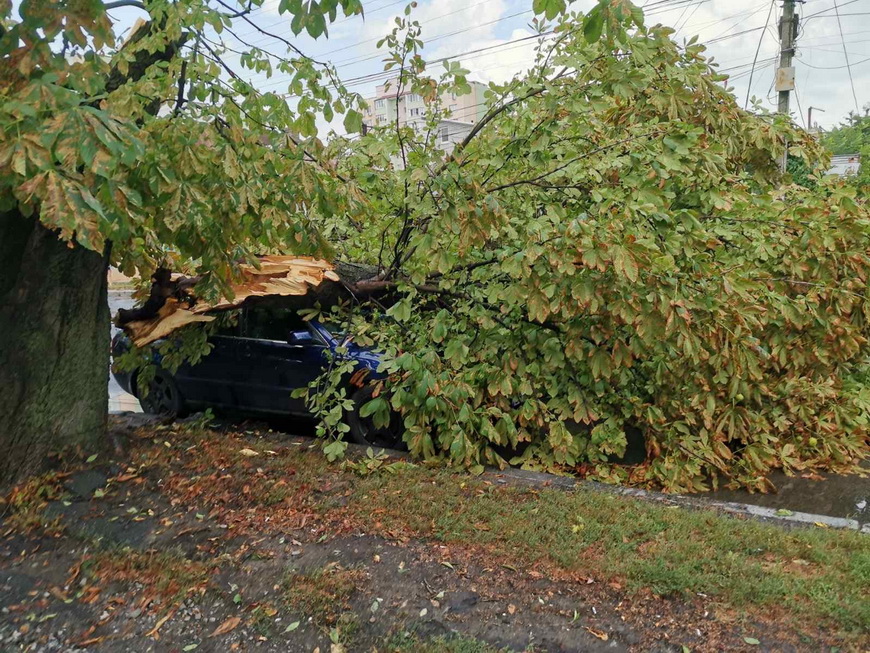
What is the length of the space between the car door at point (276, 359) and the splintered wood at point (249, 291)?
1.97ft

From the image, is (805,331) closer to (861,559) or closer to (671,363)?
(671,363)

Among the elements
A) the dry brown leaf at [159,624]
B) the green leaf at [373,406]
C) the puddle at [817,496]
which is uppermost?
the green leaf at [373,406]

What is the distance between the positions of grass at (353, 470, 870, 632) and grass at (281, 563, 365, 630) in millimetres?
784

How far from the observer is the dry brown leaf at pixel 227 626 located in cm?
357

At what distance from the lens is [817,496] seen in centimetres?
624

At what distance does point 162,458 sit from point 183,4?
3340 millimetres

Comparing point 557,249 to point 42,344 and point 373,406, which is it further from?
point 42,344

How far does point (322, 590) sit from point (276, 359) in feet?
13.1

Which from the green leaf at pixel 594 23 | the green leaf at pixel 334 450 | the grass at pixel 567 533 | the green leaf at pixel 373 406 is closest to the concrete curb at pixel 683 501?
the grass at pixel 567 533

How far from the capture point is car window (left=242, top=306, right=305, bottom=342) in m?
7.55

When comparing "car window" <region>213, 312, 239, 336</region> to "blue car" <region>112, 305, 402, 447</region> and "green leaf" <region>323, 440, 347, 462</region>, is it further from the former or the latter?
"green leaf" <region>323, 440, 347, 462</region>

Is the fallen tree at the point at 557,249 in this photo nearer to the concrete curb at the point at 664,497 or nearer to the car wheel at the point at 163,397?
the concrete curb at the point at 664,497

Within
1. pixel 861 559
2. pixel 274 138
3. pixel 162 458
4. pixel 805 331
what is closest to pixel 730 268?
pixel 805 331

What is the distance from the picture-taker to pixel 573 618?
373 centimetres
